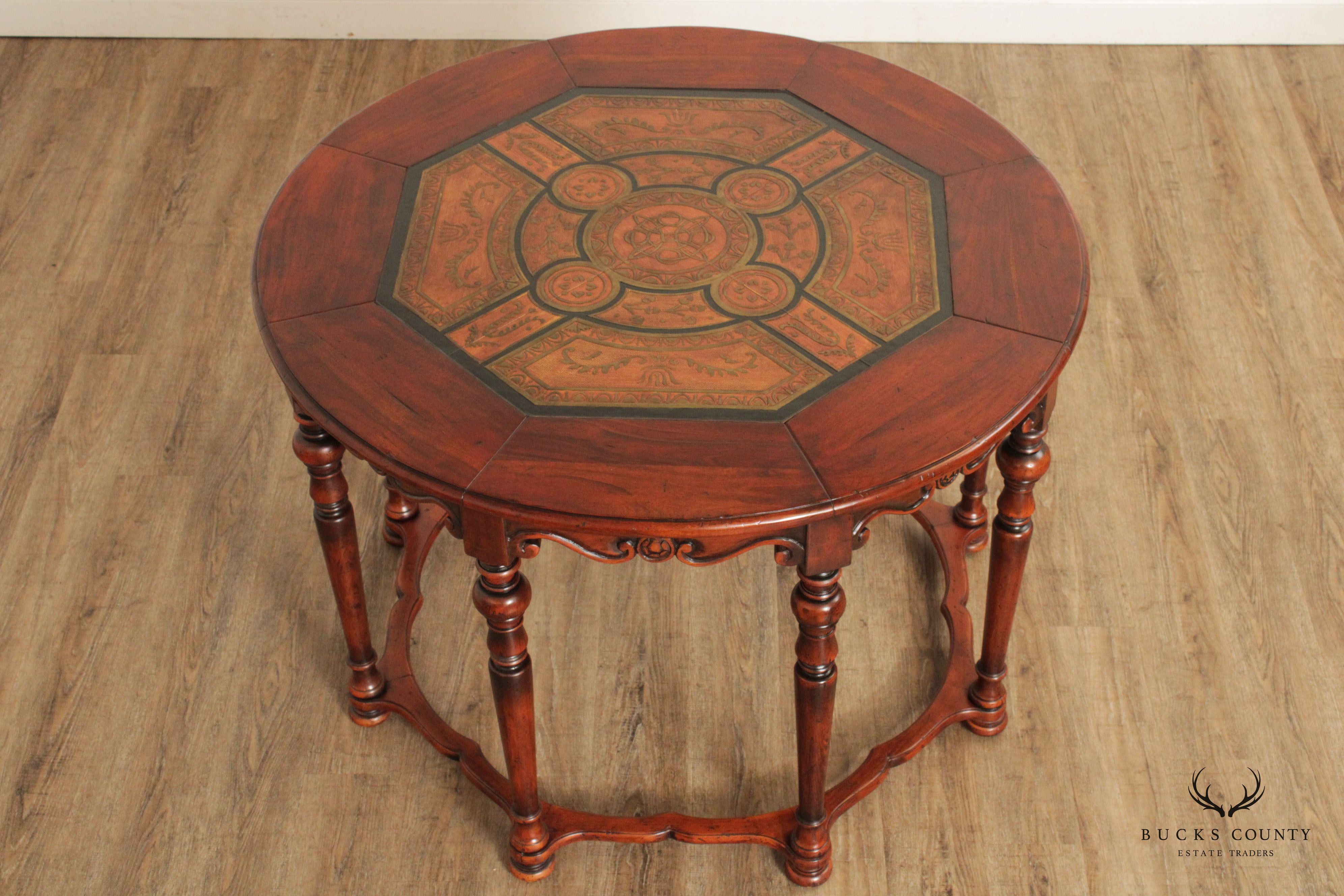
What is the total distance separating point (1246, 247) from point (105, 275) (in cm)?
259

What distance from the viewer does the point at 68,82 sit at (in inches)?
145

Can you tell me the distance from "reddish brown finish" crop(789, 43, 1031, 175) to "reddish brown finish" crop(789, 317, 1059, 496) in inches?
15.7

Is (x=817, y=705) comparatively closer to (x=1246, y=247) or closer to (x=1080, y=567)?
(x=1080, y=567)

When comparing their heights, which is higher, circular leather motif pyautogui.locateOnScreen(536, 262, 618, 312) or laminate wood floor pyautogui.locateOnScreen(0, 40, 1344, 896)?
circular leather motif pyautogui.locateOnScreen(536, 262, 618, 312)

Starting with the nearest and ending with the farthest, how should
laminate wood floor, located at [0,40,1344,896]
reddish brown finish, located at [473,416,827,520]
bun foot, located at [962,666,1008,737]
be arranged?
1. reddish brown finish, located at [473,416,827,520]
2. laminate wood floor, located at [0,40,1344,896]
3. bun foot, located at [962,666,1008,737]

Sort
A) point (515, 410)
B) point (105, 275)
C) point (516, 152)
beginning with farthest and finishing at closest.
Result: point (105, 275), point (516, 152), point (515, 410)

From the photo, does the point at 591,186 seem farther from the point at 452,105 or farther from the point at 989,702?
the point at 989,702

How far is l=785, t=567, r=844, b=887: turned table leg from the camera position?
1699 millimetres

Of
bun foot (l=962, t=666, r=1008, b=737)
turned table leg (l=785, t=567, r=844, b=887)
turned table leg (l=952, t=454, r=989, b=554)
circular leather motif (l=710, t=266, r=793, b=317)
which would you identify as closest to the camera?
turned table leg (l=785, t=567, r=844, b=887)

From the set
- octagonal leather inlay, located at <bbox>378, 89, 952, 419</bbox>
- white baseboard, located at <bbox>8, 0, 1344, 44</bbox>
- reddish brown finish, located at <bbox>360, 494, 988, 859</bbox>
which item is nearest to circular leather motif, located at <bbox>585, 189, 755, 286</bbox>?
octagonal leather inlay, located at <bbox>378, 89, 952, 419</bbox>

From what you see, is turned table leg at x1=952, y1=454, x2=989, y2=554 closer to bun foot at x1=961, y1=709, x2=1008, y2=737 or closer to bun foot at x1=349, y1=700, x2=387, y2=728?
bun foot at x1=961, y1=709, x2=1008, y2=737

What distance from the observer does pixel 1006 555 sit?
204 centimetres

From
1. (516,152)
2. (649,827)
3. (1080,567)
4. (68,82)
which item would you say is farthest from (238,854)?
(68,82)

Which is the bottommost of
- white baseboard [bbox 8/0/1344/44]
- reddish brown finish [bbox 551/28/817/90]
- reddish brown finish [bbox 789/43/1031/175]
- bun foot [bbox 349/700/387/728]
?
bun foot [bbox 349/700/387/728]
